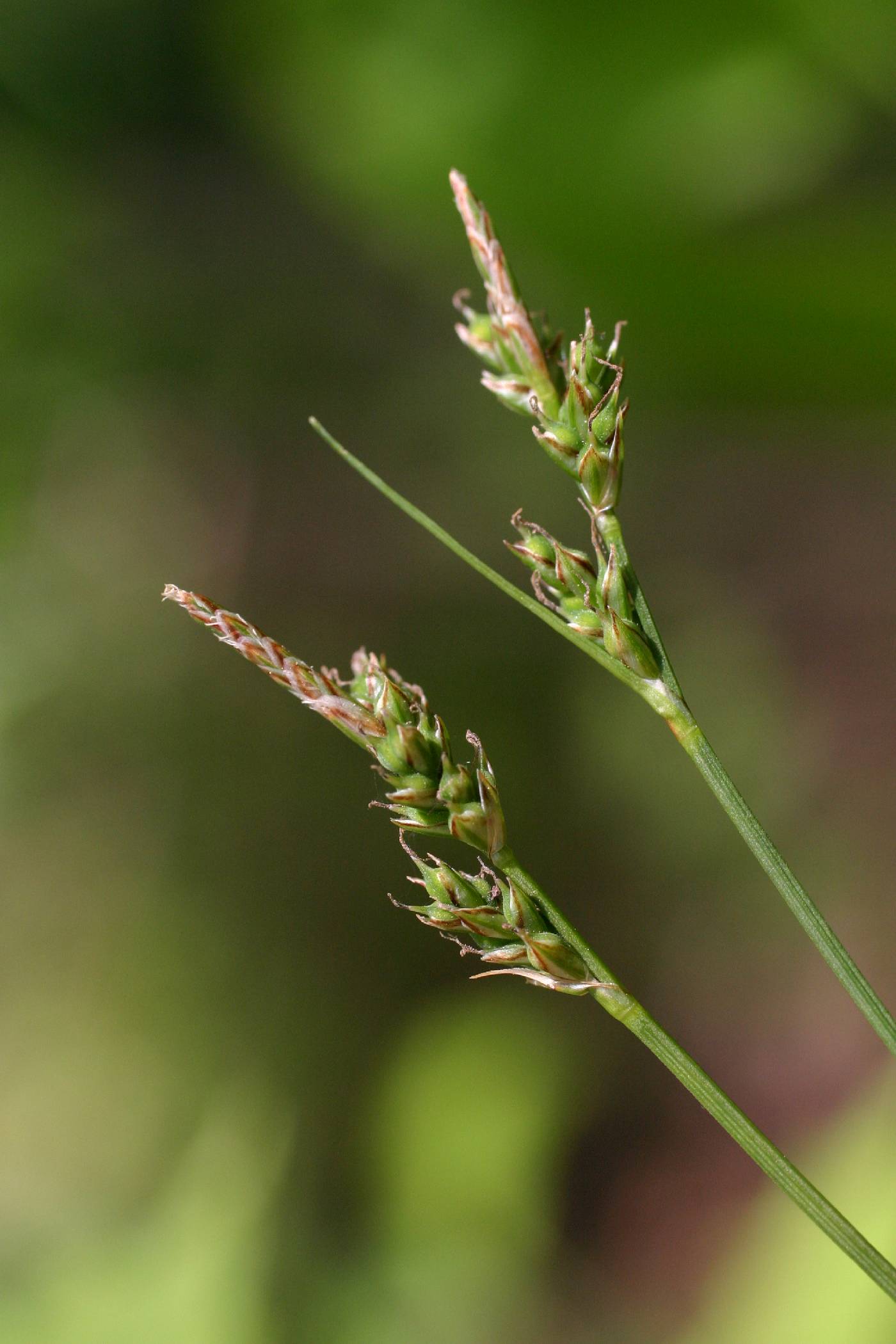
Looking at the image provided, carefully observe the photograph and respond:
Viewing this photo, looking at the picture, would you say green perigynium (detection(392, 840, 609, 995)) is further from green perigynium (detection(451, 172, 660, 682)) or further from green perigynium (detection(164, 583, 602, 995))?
green perigynium (detection(451, 172, 660, 682))

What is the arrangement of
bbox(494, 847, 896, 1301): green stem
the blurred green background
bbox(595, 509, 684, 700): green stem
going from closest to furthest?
bbox(494, 847, 896, 1301): green stem → bbox(595, 509, 684, 700): green stem → the blurred green background

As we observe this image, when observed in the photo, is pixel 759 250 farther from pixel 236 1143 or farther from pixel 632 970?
pixel 236 1143

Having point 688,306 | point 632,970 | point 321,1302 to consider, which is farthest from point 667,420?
point 321,1302

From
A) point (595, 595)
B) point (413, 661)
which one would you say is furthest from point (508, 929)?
point (413, 661)

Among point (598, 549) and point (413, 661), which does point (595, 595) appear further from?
point (413, 661)

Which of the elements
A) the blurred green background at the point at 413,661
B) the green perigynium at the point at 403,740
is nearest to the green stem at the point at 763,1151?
the green perigynium at the point at 403,740

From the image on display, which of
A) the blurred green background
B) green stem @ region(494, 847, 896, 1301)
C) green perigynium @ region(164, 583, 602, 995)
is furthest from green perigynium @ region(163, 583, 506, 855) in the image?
the blurred green background

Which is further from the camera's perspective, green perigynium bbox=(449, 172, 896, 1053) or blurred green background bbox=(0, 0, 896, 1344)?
blurred green background bbox=(0, 0, 896, 1344)

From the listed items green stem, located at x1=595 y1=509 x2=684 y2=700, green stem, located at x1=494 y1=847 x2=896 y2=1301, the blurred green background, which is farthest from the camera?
the blurred green background
